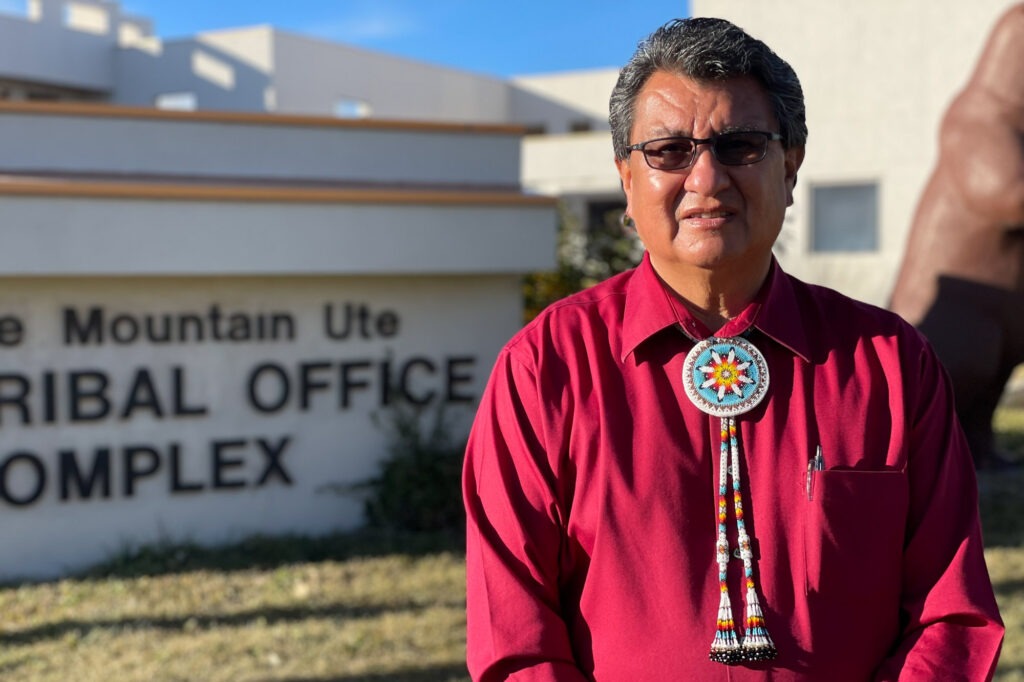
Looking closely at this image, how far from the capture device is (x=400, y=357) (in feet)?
22.6

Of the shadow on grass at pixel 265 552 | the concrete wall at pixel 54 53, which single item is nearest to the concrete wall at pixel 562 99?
the concrete wall at pixel 54 53

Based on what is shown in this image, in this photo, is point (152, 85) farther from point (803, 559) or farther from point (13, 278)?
point (803, 559)

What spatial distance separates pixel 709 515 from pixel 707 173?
0.60 m

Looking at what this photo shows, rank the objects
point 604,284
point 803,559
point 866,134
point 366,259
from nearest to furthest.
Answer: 1. point 803,559
2. point 604,284
3. point 366,259
4. point 866,134

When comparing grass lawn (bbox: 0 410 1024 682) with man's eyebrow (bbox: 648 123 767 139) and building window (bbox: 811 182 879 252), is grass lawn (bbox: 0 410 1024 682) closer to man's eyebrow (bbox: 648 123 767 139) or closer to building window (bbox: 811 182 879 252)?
man's eyebrow (bbox: 648 123 767 139)

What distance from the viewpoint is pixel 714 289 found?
2094 millimetres

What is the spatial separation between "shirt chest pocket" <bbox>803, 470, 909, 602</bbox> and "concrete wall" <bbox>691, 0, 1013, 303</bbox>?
13.4m

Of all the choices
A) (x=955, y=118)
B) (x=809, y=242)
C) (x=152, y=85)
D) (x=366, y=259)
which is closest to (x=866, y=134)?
(x=809, y=242)

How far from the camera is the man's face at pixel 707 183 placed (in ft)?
6.48

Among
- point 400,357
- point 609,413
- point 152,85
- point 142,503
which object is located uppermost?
point 152,85

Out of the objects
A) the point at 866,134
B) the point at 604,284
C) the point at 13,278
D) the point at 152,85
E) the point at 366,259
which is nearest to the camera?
the point at 604,284

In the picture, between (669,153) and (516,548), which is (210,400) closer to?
(516,548)

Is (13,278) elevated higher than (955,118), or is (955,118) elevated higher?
(955,118)

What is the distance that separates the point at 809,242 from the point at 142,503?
12.5 metres
